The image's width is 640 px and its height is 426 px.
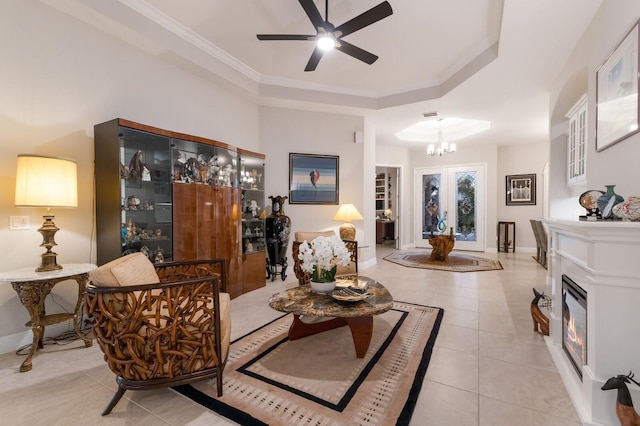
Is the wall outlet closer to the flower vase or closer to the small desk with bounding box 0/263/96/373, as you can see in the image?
the small desk with bounding box 0/263/96/373

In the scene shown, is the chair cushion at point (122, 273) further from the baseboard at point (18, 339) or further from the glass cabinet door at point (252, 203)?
the glass cabinet door at point (252, 203)

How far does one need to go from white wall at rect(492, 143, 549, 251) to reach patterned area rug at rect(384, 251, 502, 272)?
1.69 meters

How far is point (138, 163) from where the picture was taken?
292cm

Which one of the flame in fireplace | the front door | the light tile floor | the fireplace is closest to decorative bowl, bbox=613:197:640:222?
the fireplace

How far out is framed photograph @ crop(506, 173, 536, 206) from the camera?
729 centimetres

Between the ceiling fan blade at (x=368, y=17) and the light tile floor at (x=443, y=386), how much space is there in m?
2.86

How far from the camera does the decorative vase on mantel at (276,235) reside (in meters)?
4.50

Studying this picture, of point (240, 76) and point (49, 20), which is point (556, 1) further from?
point (49, 20)

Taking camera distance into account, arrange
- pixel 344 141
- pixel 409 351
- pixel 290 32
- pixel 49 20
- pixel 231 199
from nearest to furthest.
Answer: pixel 409 351 < pixel 49 20 < pixel 290 32 < pixel 231 199 < pixel 344 141

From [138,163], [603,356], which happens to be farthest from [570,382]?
[138,163]

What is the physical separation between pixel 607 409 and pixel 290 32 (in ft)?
13.7

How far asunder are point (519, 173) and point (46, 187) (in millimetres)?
9091

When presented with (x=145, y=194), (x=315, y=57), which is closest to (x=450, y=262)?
(x=315, y=57)

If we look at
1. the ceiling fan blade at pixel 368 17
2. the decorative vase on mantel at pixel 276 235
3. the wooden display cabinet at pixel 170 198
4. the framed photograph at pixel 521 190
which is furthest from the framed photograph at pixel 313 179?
the framed photograph at pixel 521 190
